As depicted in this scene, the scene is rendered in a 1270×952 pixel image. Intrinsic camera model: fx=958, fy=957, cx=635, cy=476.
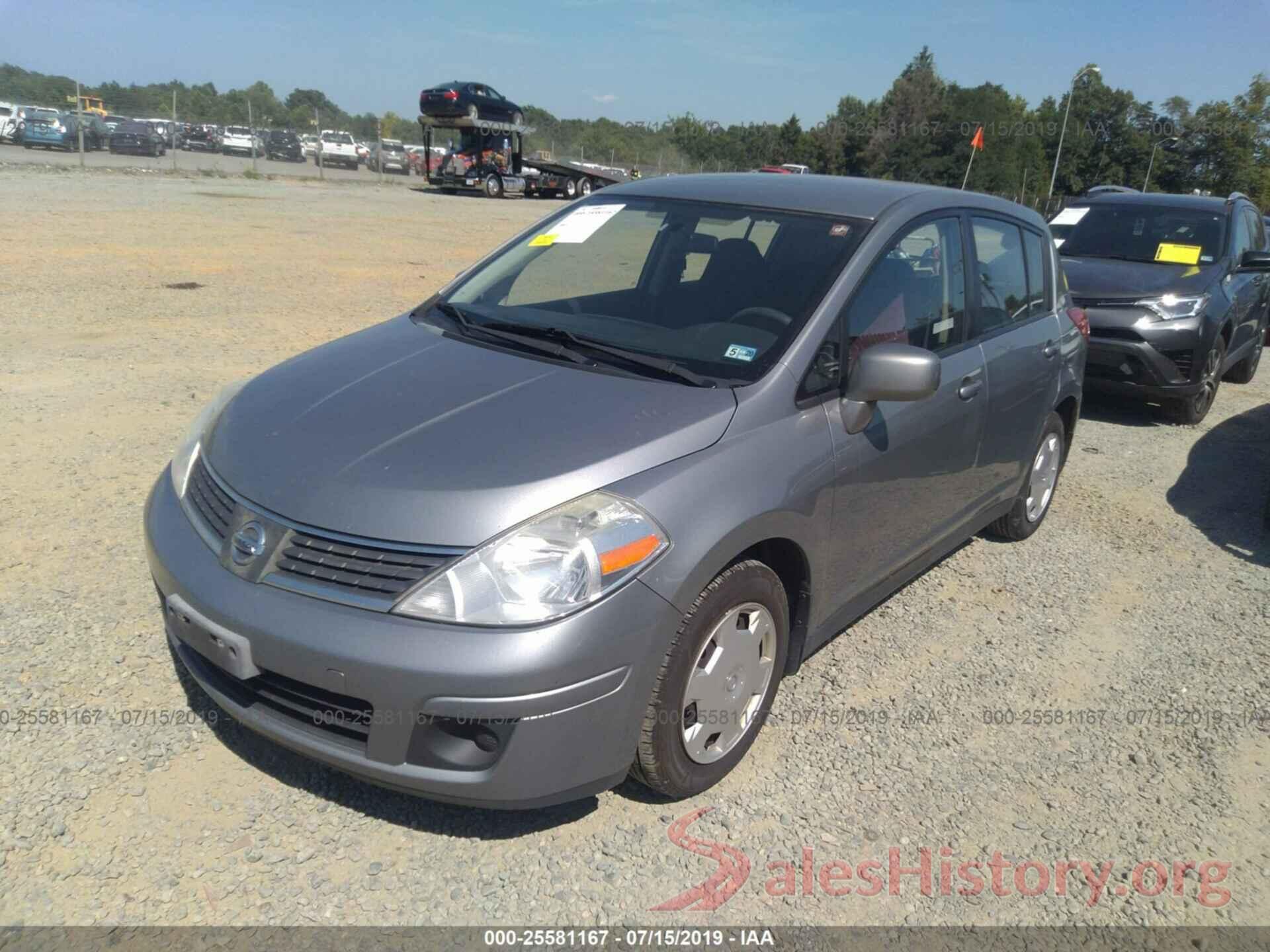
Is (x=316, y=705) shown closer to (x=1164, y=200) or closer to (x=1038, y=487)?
(x=1038, y=487)

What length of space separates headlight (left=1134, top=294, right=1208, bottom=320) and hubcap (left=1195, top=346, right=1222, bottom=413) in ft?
1.28

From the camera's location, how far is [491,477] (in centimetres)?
254

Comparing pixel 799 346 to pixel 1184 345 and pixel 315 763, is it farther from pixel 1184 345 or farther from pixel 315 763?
pixel 1184 345

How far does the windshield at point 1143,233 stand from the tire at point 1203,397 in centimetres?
83

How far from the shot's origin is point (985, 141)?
54969 millimetres

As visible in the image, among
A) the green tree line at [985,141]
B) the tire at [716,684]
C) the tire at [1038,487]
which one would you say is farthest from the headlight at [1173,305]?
the green tree line at [985,141]

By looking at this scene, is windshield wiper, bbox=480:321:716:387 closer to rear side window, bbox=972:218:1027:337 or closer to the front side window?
the front side window

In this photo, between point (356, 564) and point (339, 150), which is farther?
point (339, 150)

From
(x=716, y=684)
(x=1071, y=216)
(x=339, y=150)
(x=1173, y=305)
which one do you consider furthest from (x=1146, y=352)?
(x=339, y=150)

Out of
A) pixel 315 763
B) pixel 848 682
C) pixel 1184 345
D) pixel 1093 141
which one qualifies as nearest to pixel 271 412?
pixel 315 763

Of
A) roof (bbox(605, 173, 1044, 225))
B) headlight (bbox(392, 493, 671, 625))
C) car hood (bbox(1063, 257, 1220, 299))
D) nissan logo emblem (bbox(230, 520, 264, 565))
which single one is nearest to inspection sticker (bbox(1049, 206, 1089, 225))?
car hood (bbox(1063, 257, 1220, 299))

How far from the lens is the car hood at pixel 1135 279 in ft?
25.1

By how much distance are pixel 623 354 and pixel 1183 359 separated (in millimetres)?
6093

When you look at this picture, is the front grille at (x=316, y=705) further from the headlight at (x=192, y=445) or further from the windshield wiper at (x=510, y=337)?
the windshield wiper at (x=510, y=337)
